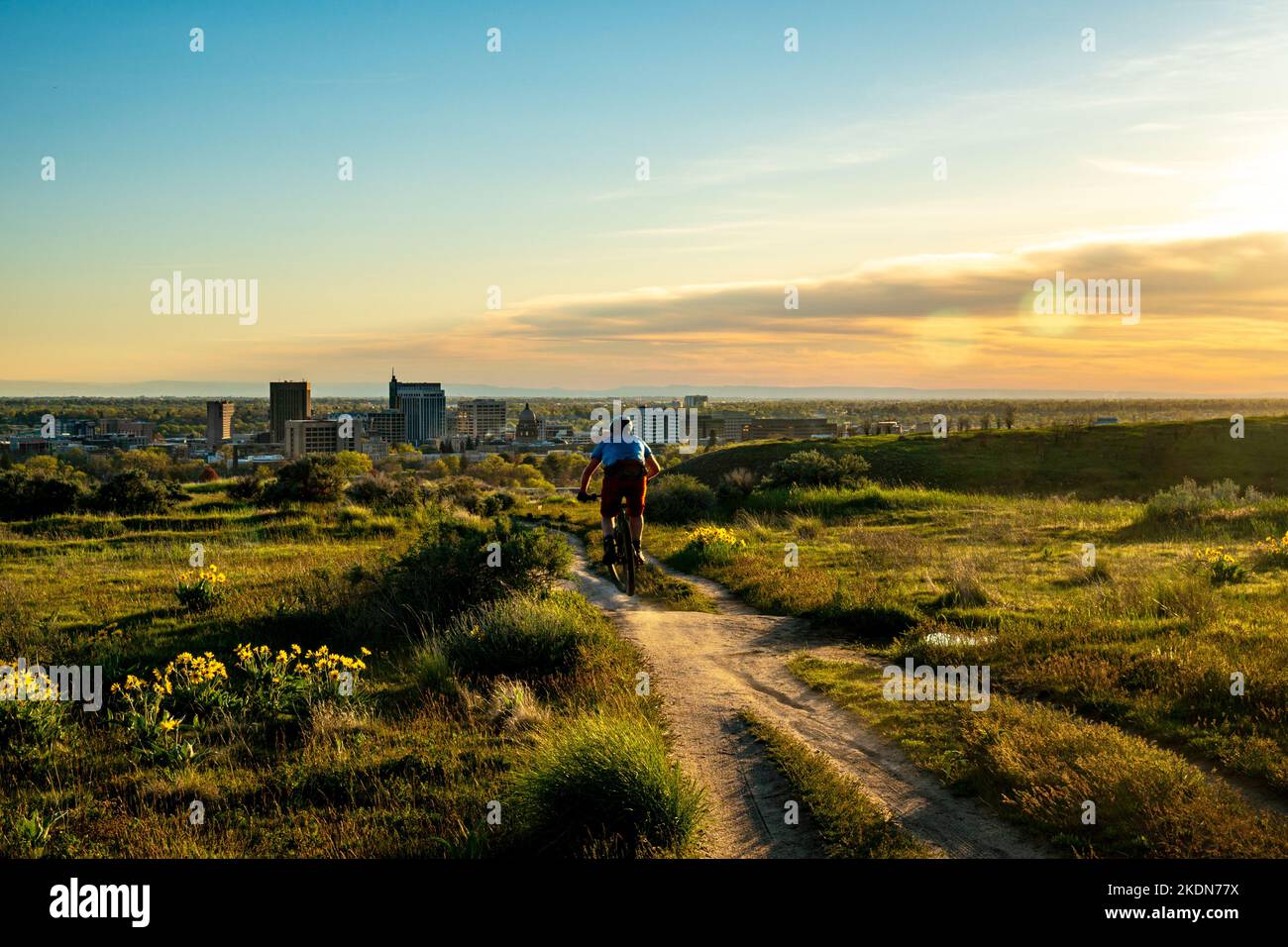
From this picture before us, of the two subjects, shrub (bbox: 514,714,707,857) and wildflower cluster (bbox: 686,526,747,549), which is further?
wildflower cluster (bbox: 686,526,747,549)

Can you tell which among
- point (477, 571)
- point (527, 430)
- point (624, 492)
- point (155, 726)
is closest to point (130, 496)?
point (477, 571)

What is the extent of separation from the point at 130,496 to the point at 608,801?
28.8 meters

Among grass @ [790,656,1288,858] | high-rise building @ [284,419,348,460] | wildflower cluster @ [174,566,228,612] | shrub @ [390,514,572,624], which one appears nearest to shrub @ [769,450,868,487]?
shrub @ [390,514,572,624]

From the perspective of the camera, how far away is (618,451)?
1255 cm

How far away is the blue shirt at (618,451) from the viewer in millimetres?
12484

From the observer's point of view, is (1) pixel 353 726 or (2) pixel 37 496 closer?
(1) pixel 353 726

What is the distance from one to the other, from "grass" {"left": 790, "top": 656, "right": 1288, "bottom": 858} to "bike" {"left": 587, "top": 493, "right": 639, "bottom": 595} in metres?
5.52

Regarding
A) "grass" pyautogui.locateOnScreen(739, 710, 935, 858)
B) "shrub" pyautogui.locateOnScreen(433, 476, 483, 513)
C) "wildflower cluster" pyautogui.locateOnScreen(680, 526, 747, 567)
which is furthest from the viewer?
"shrub" pyautogui.locateOnScreen(433, 476, 483, 513)

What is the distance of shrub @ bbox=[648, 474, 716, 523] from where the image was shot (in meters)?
28.9

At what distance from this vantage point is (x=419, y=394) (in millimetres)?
179500

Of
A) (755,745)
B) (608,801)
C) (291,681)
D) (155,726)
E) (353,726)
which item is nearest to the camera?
(608,801)

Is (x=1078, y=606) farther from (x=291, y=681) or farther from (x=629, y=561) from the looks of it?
(x=291, y=681)

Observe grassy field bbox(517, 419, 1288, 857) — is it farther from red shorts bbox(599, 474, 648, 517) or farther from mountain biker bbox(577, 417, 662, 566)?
mountain biker bbox(577, 417, 662, 566)
